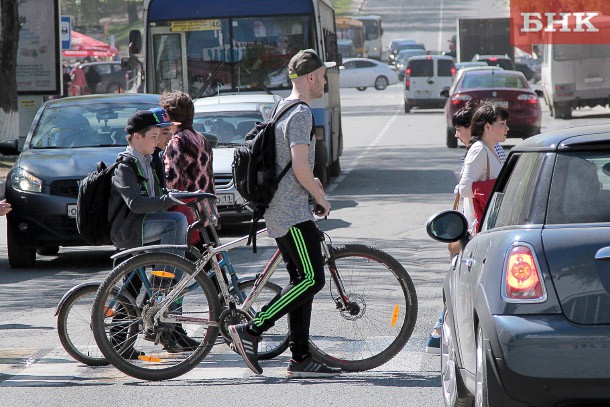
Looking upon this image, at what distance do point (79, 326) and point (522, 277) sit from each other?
3518 mm

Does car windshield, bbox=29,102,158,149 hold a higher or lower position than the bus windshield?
lower

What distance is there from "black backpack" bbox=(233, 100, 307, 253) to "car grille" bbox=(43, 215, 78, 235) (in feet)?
18.1

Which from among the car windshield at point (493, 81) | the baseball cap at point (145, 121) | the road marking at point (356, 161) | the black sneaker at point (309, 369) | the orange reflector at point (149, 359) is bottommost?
the black sneaker at point (309, 369)

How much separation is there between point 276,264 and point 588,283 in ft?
9.38

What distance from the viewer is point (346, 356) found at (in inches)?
285

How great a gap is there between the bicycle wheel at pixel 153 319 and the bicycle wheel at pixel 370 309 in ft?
1.96

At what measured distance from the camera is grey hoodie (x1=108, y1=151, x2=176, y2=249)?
741 cm

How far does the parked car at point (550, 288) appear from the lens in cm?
448

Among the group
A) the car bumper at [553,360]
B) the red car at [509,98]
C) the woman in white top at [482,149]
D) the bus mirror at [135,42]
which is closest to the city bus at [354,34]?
the red car at [509,98]

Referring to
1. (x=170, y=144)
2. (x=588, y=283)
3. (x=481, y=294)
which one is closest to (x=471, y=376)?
(x=481, y=294)

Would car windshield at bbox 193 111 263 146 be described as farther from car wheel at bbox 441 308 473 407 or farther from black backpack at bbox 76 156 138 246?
car wheel at bbox 441 308 473 407

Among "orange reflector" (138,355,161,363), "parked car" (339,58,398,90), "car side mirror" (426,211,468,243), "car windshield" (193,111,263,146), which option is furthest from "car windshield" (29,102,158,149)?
"parked car" (339,58,398,90)

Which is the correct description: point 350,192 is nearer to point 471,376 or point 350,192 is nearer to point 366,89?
point 471,376

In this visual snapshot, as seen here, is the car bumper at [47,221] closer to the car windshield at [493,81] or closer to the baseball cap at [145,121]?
the baseball cap at [145,121]
